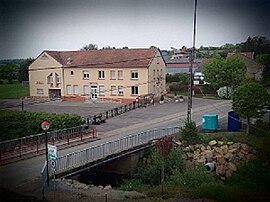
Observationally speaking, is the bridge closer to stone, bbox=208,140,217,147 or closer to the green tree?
stone, bbox=208,140,217,147

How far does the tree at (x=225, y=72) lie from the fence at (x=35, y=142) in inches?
47.8

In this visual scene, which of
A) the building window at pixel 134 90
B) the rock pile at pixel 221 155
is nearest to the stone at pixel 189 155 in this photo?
the rock pile at pixel 221 155

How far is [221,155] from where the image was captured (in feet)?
13.1

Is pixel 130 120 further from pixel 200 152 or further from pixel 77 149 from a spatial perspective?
pixel 200 152

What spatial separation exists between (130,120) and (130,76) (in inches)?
26.8

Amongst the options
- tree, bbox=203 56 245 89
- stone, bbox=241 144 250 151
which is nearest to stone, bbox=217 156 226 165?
stone, bbox=241 144 250 151

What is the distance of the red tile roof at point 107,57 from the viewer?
277 centimetres

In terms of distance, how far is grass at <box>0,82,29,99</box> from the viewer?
2.45 m

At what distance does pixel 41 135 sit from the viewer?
2.90 meters

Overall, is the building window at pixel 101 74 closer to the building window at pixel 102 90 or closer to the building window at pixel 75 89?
the building window at pixel 102 90

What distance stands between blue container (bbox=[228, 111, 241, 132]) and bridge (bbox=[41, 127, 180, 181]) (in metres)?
0.53

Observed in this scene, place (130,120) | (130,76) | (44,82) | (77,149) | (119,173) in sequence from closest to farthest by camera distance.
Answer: (44,82) → (130,76) → (77,149) → (130,120) → (119,173)

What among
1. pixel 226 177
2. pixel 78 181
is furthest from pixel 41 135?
pixel 226 177

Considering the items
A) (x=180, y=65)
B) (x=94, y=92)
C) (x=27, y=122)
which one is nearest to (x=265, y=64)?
(x=180, y=65)
